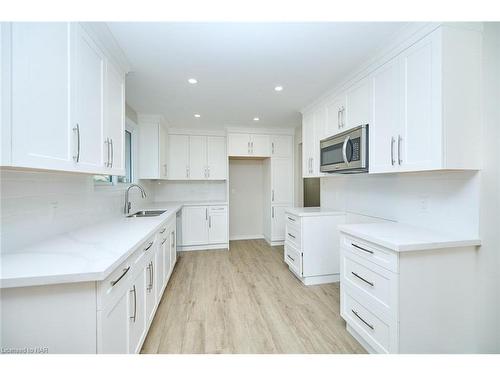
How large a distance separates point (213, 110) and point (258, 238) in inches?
118

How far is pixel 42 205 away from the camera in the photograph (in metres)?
1.38

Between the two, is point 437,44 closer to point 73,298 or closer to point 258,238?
point 73,298

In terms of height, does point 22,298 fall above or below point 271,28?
below

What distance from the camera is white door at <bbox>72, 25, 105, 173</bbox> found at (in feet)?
4.12

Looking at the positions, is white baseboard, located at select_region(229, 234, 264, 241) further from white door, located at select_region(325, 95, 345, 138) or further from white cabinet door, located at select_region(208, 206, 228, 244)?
white door, located at select_region(325, 95, 345, 138)

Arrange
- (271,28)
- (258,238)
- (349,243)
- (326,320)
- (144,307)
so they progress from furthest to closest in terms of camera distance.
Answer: (258,238) < (326,320) < (349,243) < (144,307) < (271,28)

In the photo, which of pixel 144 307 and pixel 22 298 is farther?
pixel 144 307

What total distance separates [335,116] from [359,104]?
1.30 feet

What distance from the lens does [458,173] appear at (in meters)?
1.52

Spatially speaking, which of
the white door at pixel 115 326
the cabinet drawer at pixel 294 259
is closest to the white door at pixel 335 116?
the cabinet drawer at pixel 294 259

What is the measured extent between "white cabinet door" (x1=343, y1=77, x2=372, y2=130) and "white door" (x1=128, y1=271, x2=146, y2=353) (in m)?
2.31

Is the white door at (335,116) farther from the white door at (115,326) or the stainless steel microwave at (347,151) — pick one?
the white door at (115,326)

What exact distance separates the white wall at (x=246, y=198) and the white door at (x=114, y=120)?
10.1 ft
